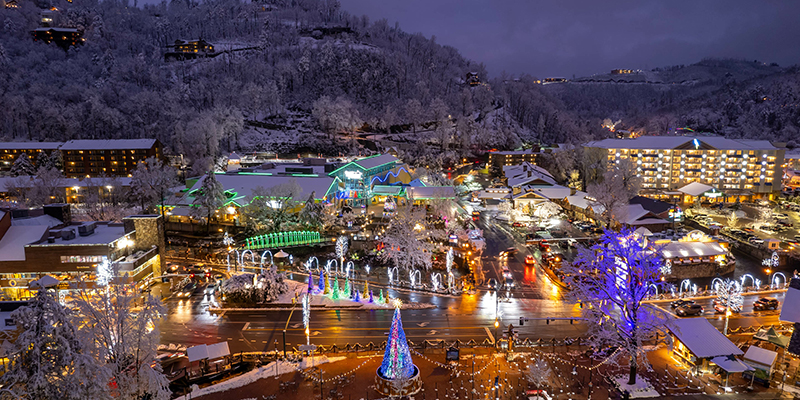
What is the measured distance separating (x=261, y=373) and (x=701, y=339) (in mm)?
17289

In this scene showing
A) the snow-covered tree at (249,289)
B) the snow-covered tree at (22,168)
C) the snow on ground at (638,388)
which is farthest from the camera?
the snow-covered tree at (22,168)

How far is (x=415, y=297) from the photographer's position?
83.6 ft

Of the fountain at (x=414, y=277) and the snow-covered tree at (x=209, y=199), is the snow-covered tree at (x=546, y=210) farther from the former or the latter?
the snow-covered tree at (x=209, y=199)

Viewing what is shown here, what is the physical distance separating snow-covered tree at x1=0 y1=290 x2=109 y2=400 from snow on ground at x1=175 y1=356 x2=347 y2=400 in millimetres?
5756

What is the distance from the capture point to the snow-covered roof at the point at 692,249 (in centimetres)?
2916

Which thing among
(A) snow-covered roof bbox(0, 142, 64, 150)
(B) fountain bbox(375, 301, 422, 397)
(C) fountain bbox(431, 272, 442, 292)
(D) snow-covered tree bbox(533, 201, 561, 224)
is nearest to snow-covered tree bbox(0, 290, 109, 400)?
(B) fountain bbox(375, 301, 422, 397)

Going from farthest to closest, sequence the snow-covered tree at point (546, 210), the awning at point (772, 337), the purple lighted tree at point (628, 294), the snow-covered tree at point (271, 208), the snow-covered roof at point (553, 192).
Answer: the snow-covered roof at point (553, 192) < the snow-covered tree at point (546, 210) < the snow-covered tree at point (271, 208) < the awning at point (772, 337) < the purple lighted tree at point (628, 294)

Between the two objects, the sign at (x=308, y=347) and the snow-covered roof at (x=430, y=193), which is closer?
the sign at (x=308, y=347)

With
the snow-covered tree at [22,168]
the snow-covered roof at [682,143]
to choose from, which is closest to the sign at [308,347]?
the snow-covered tree at [22,168]

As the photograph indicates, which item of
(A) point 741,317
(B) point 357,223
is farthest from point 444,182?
(A) point 741,317

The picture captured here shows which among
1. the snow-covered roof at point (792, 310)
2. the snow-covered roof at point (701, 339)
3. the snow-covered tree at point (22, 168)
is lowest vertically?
the snow-covered roof at point (701, 339)

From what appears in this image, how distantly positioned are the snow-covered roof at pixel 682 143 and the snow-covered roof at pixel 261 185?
41888 millimetres

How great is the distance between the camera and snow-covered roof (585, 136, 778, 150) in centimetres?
5767

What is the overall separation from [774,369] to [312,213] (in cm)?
3050
